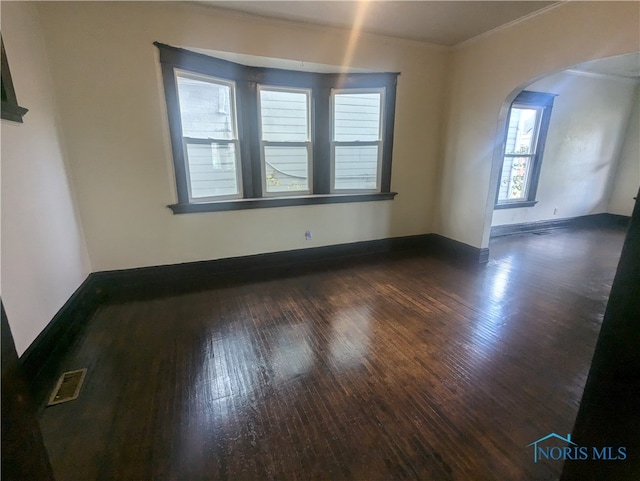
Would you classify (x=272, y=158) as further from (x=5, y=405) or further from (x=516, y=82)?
(x=5, y=405)

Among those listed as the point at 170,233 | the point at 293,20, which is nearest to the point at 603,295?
the point at 293,20

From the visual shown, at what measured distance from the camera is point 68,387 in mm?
1880

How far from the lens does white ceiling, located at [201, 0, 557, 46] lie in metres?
2.78

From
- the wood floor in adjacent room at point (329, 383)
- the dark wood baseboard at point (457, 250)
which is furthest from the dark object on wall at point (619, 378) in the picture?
the dark wood baseboard at point (457, 250)

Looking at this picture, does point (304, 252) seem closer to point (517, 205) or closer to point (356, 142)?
point (356, 142)

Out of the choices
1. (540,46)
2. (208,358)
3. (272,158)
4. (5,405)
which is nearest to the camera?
(5,405)

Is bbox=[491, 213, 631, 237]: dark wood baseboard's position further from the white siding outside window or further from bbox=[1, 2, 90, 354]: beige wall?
bbox=[1, 2, 90, 354]: beige wall

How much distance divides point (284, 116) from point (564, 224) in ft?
19.0

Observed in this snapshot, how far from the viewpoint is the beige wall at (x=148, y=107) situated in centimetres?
262

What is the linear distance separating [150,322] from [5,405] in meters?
2.04

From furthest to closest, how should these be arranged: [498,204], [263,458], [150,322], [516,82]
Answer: [498,204], [516,82], [150,322], [263,458]

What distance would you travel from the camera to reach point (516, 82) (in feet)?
10.6

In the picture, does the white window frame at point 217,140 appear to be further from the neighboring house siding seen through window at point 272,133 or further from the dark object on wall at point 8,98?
the dark object on wall at point 8,98

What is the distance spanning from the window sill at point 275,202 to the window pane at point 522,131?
2516 millimetres
